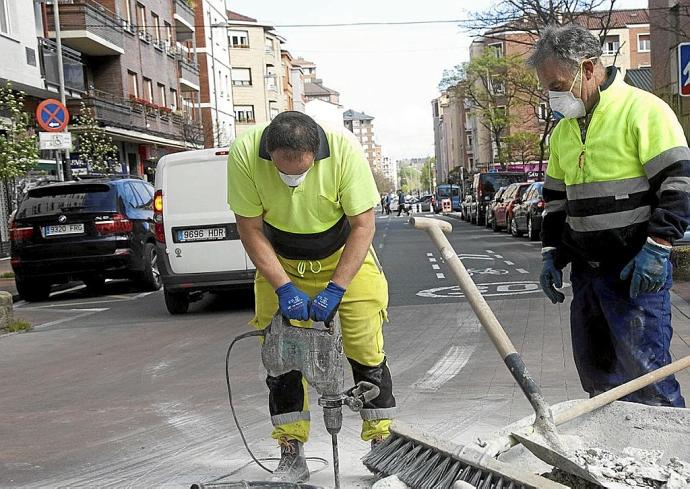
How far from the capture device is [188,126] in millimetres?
44562

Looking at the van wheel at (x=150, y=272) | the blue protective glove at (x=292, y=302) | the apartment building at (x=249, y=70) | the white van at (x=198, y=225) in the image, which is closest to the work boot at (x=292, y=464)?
the blue protective glove at (x=292, y=302)

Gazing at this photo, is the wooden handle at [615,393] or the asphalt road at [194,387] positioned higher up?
the wooden handle at [615,393]

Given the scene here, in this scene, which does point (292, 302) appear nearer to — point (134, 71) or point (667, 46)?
point (667, 46)

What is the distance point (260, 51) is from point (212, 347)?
73.9 meters

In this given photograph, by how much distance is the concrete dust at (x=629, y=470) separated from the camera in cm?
308

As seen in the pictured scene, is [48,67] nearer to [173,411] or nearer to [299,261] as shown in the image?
[173,411]

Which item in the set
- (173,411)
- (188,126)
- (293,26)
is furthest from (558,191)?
(188,126)

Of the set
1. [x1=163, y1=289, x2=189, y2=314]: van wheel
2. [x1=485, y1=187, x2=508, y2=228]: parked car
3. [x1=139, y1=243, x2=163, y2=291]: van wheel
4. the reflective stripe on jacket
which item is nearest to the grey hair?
the reflective stripe on jacket

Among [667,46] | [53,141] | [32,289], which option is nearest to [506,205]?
[667,46]

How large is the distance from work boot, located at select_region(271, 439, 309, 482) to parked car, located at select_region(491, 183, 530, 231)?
77.5 ft

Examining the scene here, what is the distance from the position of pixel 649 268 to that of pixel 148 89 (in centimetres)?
3960

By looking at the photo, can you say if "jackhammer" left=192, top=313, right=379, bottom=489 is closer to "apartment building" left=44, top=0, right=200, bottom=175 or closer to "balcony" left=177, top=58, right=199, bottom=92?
"apartment building" left=44, top=0, right=200, bottom=175

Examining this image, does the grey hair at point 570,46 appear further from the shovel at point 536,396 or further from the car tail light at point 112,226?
the car tail light at point 112,226

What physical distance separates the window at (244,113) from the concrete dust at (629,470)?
76683 millimetres
